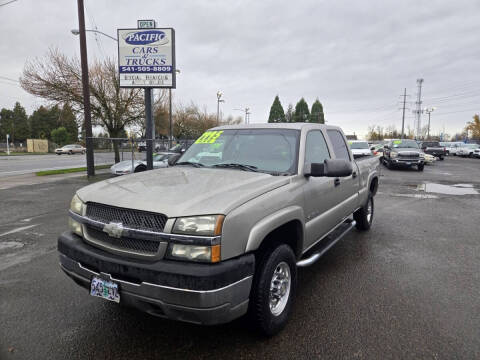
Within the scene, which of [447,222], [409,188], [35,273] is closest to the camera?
[35,273]

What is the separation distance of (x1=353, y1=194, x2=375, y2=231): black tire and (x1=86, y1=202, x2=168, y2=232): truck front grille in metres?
4.41

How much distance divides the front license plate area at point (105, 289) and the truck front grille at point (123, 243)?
0.26 m

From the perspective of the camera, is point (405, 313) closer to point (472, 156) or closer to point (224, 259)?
point (224, 259)

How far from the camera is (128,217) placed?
7.97 feet

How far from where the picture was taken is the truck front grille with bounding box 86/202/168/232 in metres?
2.30

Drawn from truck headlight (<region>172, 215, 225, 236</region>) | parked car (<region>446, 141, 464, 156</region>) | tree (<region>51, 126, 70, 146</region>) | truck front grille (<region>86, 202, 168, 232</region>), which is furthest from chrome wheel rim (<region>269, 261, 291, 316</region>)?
tree (<region>51, 126, 70, 146</region>)

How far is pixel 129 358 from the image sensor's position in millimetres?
2504

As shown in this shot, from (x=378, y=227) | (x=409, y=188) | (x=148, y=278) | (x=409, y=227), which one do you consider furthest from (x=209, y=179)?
(x=409, y=188)

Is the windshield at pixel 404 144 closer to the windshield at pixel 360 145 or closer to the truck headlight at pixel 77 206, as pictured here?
the windshield at pixel 360 145

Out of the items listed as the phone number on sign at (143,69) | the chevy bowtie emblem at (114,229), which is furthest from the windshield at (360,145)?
the chevy bowtie emblem at (114,229)

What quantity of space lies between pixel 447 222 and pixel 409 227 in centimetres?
111

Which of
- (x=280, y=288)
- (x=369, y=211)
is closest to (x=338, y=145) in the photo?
(x=369, y=211)

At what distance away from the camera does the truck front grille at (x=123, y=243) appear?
2324 millimetres

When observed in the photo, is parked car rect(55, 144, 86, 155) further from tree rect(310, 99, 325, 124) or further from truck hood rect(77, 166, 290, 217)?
tree rect(310, 99, 325, 124)
